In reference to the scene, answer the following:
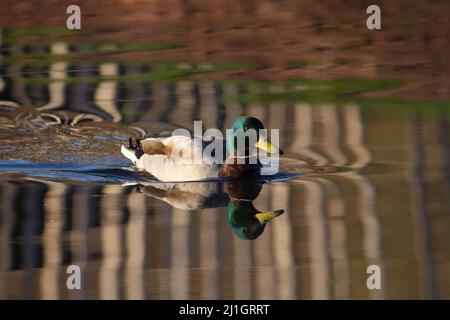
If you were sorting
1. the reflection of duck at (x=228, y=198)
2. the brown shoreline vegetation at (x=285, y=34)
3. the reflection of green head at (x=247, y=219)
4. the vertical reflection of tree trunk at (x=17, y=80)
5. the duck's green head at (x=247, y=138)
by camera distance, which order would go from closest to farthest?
the reflection of green head at (x=247, y=219), the reflection of duck at (x=228, y=198), the duck's green head at (x=247, y=138), the vertical reflection of tree trunk at (x=17, y=80), the brown shoreline vegetation at (x=285, y=34)

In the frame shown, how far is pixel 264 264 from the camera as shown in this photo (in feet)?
26.7

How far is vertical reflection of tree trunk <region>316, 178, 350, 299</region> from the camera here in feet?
25.3

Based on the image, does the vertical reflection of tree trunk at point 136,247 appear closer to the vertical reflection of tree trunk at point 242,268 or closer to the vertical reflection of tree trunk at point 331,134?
the vertical reflection of tree trunk at point 242,268

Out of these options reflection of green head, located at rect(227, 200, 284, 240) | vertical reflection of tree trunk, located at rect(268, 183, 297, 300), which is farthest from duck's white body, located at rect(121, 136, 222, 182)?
reflection of green head, located at rect(227, 200, 284, 240)

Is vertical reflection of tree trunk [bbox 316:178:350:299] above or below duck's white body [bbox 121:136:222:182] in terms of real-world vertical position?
below

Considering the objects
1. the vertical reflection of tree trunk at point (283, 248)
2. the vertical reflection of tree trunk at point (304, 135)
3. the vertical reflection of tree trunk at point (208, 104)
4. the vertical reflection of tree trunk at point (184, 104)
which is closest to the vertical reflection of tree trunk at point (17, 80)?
the vertical reflection of tree trunk at point (184, 104)

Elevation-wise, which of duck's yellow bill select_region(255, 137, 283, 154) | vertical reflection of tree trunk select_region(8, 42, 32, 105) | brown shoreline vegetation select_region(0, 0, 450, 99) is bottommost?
duck's yellow bill select_region(255, 137, 283, 154)

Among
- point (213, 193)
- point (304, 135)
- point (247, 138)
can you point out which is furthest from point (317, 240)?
point (304, 135)

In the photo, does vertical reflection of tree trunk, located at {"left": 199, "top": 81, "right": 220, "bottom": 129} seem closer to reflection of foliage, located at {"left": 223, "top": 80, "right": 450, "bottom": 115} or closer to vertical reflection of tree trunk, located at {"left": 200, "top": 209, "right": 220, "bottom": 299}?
reflection of foliage, located at {"left": 223, "top": 80, "right": 450, "bottom": 115}

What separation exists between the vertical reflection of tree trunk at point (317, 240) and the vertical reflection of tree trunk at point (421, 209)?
66cm

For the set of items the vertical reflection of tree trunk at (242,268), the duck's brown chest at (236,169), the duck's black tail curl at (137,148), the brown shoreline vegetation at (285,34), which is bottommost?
the vertical reflection of tree trunk at (242,268)

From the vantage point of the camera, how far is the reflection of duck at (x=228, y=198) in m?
9.08

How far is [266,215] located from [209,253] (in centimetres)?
102

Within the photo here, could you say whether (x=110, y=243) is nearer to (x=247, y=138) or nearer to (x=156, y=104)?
(x=247, y=138)
